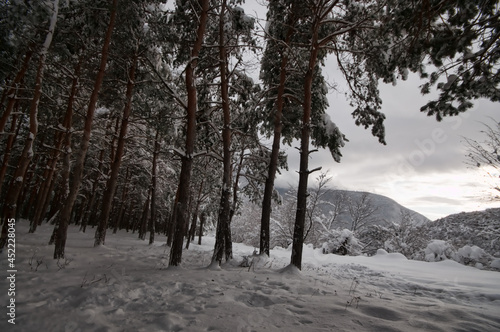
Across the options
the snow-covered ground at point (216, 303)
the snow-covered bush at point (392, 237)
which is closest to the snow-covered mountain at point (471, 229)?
the snow-covered bush at point (392, 237)

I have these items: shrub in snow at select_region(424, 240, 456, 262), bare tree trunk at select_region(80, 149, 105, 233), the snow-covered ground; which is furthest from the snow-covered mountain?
bare tree trunk at select_region(80, 149, 105, 233)

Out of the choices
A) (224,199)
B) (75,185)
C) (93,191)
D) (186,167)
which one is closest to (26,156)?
(75,185)

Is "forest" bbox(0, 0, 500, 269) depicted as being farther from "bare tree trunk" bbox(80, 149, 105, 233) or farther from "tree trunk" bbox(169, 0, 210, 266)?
"bare tree trunk" bbox(80, 149, 105, 233)

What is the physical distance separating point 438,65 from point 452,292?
5.53 meters

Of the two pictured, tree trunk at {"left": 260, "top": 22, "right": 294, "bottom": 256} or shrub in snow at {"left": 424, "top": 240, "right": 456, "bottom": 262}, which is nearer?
tree trunk at {"left": 260, "top": 22, "right": 294, "bottom": 256}

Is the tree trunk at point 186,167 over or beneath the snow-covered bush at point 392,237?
over

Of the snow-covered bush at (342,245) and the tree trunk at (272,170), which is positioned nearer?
the tree trunk at (272,170)

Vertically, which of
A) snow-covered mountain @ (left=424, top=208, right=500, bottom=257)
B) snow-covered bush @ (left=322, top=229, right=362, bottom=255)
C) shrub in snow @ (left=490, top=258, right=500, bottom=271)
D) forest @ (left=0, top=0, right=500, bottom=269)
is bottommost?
snow-covered bush @ (left=322, top=229, right=362, bottom=255)

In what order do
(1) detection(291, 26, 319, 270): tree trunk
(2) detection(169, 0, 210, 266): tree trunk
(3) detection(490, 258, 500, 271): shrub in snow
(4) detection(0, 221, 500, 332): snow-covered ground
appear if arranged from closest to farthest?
(4) detection(0, 221, 500, 332): snow-covered ground → (2) detection(169, 0, 210, 266): tree trunk → (1) detection(291, 26, 319, 270): tree trunk → (3) detection(490, 258, 500, 271): shrub in snow

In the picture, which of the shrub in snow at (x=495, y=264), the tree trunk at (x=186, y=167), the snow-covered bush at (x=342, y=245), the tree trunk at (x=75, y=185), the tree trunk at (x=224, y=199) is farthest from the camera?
the snow-covered bush at (x=342, y=245)

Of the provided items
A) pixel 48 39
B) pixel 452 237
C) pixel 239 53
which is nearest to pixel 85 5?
pixel 48 39

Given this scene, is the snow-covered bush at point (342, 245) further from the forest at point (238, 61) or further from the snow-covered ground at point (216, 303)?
the snow-covered ground at point (216, 303)

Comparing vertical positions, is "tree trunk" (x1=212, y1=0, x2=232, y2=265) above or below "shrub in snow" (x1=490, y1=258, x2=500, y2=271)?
above

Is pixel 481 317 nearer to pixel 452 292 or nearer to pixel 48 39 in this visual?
pixel 452 292
